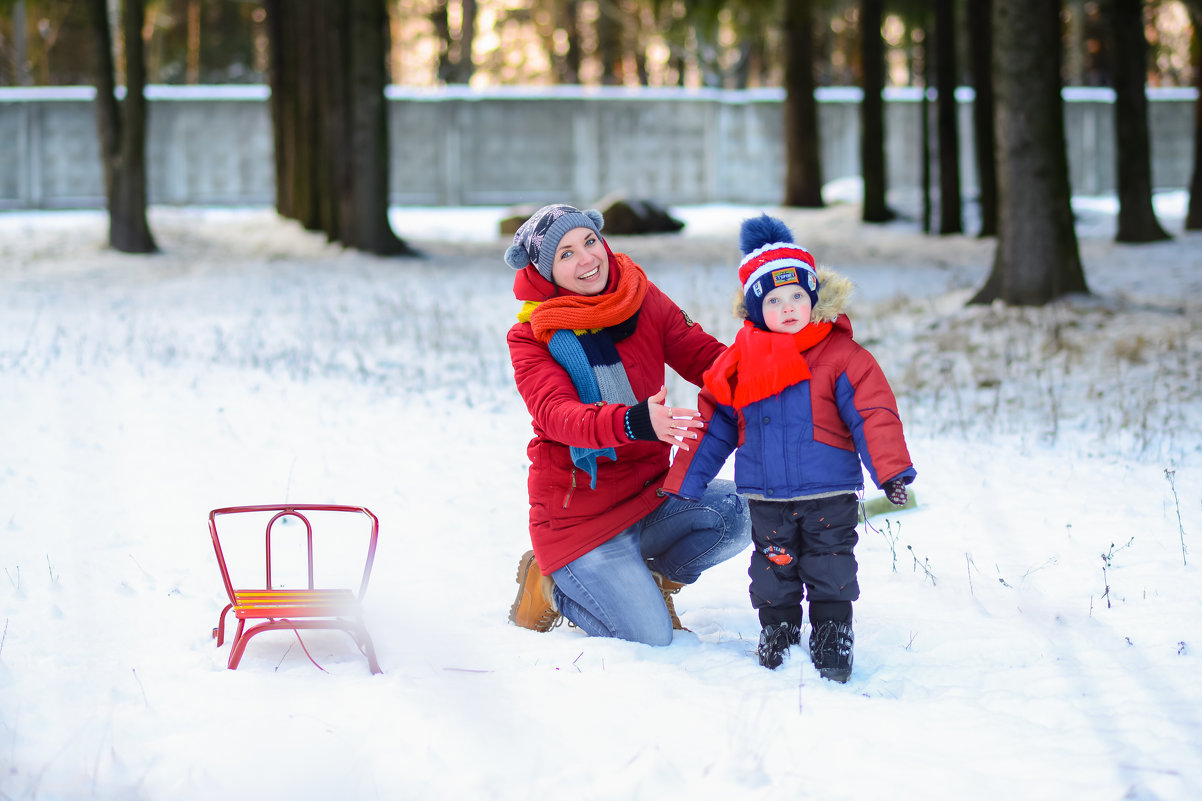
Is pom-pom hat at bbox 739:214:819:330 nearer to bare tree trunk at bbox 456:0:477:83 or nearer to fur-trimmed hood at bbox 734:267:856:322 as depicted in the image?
fur-trimmed hood at bbox 734:267:856:322

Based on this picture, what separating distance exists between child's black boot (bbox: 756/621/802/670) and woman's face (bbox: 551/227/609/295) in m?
1.28

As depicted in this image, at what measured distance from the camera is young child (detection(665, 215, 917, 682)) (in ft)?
11.5

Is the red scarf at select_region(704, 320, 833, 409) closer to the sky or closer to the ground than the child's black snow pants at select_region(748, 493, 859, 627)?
closer to the sky

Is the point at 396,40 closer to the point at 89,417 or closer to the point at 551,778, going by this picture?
the point at 89,417

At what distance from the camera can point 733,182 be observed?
90.2 ft

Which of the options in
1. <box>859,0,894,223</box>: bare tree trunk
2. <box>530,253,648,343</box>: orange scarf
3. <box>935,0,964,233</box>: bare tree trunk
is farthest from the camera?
<box>859,0,894,223</box>: bare tree trunk

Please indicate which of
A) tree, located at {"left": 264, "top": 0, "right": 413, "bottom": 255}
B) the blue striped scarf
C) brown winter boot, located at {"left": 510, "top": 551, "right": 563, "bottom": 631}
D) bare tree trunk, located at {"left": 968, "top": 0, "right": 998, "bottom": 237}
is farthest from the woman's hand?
bare tree trunk, located at {"left": 968, "top": 0, "right": 998, "bottom": 237}

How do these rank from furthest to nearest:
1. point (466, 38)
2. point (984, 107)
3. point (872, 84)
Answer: point (466, 38) < point (872, 84) < point (984, 107)

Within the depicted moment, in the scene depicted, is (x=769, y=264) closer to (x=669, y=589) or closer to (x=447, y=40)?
(x=669, y=589)

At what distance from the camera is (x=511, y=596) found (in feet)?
15.4

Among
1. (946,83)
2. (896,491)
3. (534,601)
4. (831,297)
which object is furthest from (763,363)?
(946,83)

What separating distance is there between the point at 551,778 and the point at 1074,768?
138 centimetres

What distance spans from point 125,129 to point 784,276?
14353 mm

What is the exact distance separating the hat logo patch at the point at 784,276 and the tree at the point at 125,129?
13972mm
